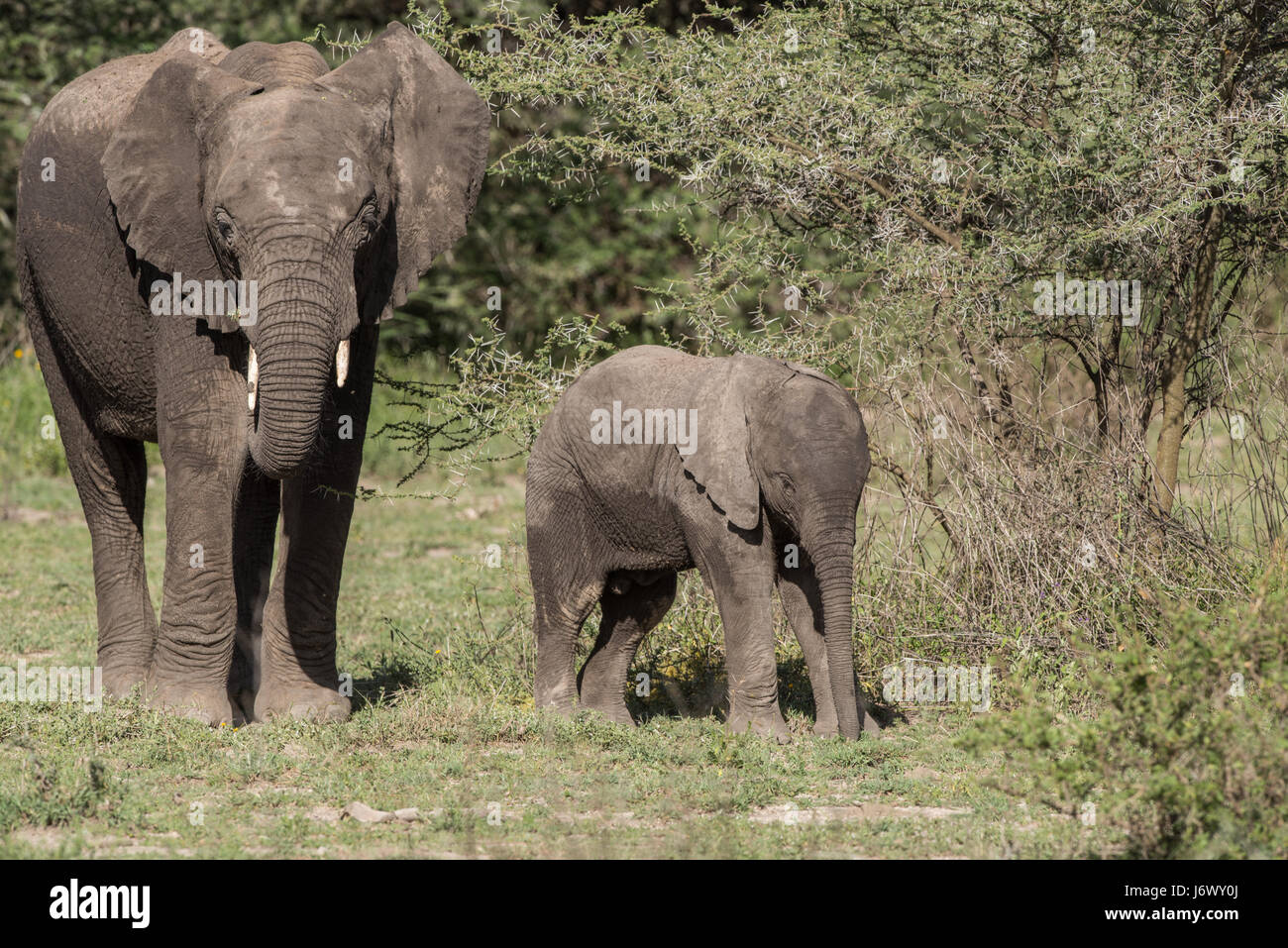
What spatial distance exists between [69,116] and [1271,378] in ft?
21.3

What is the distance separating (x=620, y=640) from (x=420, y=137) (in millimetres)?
2696

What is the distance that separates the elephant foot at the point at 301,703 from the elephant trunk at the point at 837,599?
2605 millimetres

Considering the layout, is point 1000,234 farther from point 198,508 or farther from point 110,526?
point 110,526

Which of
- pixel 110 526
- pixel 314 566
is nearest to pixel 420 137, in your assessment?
pixel 314 566

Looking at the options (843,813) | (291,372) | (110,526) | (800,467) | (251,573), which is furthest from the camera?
(110,526)

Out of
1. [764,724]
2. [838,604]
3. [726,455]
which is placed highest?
[726,455]

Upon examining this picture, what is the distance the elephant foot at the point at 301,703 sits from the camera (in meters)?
8.45

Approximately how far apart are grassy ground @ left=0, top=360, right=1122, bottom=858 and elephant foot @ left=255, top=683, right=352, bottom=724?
0.13m

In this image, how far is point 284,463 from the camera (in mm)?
7395

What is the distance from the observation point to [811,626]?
7.82m

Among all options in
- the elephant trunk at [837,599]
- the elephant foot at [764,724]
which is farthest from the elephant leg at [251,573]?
the elephant trunk at [837,599]

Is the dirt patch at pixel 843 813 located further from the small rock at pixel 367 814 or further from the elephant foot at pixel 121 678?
the elephant foot at pixel 121 678

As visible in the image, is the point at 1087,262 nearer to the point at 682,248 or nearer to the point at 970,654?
the point at 970,654
